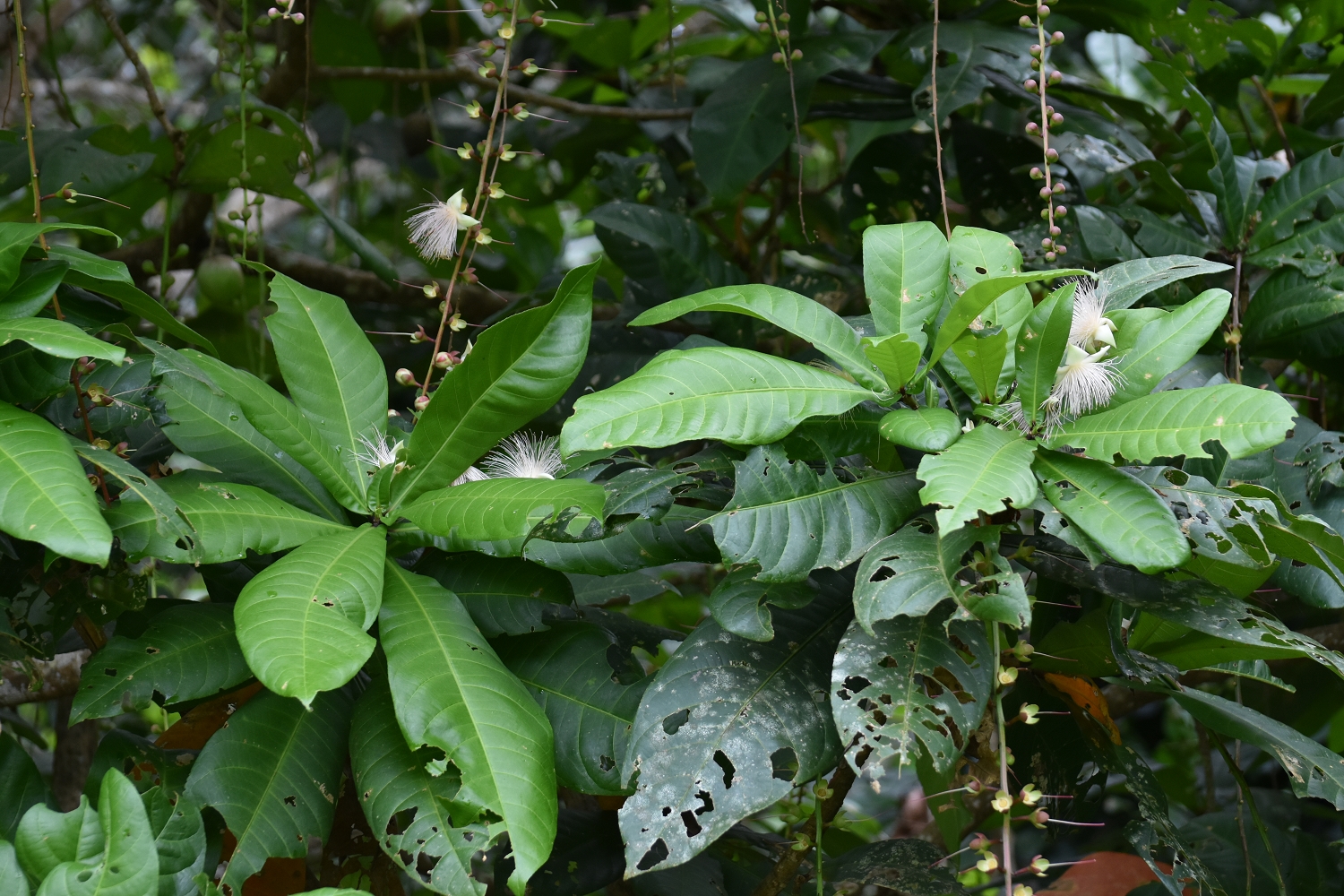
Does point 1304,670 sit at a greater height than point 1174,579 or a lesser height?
lesser

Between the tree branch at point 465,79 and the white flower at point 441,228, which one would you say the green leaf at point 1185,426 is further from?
the tree branch at point 465,79

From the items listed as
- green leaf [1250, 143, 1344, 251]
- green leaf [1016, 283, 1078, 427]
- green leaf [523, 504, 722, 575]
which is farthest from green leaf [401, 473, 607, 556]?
green leaf [1250, 143, 1344, 251]

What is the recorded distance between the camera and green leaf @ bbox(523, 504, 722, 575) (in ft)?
3.37

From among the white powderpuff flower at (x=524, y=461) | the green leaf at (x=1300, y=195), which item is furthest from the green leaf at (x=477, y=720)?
the green leaf at (x=1300, y=195)

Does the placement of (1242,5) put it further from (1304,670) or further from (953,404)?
(953,404)

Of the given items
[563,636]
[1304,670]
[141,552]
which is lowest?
[1304,670]

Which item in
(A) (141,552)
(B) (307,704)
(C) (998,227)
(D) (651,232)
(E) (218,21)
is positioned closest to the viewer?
(B) (307,704)

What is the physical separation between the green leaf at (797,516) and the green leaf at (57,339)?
0.52 metres

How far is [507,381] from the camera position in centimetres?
106

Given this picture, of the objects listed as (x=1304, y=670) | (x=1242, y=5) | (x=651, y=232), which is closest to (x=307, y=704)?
(x=651, y=232)

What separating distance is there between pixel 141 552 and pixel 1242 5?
269 cm

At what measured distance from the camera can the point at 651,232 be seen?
1709 mm

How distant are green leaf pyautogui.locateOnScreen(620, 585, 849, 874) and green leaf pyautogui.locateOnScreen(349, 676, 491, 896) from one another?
14 centimetres

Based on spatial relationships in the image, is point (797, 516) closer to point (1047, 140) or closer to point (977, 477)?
point (977, 477)
